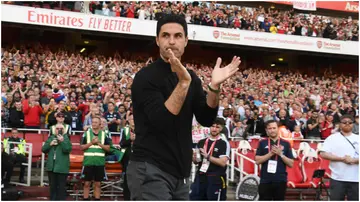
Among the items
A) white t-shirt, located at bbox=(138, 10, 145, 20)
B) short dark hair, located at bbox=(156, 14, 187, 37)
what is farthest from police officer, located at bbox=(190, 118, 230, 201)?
white t-shirt, located at bbox=(138, 10, 145, 20)

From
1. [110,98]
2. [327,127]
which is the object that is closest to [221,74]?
[110,98]

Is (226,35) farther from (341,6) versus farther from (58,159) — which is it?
(58,159)

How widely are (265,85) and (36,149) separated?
38.9 feet

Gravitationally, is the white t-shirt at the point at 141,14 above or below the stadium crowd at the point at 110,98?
above

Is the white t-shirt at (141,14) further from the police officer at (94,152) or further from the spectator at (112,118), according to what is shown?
the police officer at (94,152)

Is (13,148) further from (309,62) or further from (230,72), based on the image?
(309,62)

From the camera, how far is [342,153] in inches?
298

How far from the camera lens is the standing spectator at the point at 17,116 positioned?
1217 centimetres

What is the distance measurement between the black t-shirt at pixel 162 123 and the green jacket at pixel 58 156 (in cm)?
692

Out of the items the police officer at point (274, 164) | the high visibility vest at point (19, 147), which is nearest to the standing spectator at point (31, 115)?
the high visibility vest at point (19, 147)

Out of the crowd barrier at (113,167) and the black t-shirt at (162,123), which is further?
the crowd barrier at (113,167)

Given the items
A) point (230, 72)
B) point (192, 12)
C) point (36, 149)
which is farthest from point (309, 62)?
point (230, 72)

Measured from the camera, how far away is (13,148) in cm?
1057

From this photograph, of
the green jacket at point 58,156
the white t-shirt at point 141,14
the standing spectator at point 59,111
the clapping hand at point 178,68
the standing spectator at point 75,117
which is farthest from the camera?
the white t-shirt at point 141,14
